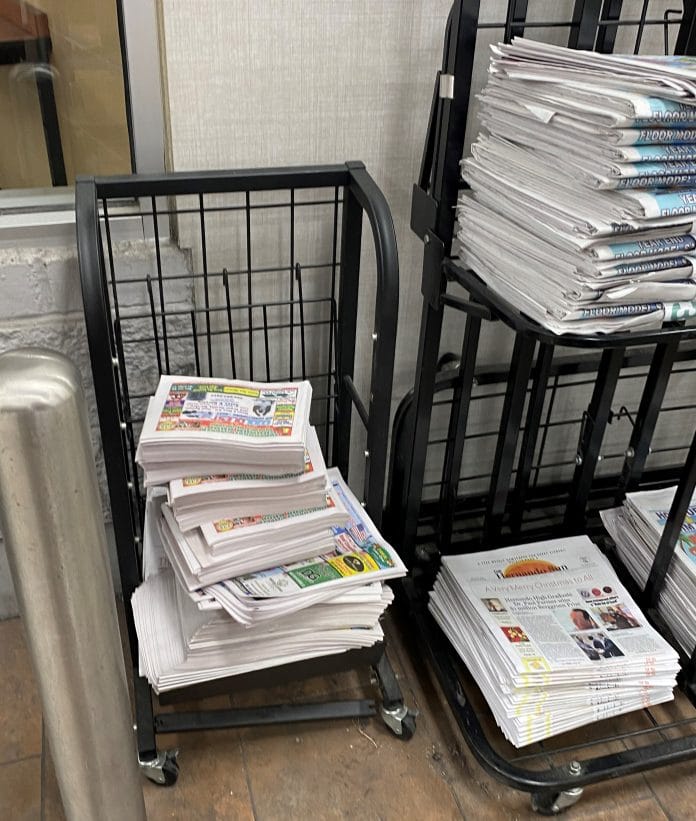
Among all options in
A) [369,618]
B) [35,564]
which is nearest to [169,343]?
[369,618]

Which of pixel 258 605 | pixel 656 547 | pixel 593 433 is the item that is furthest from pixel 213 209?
pixel 656 547

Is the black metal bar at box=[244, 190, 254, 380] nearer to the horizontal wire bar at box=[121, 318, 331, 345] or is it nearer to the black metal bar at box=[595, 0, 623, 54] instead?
the horizontal wire bar at box=[121, 318, 331, 345]

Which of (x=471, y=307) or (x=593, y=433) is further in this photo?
(x=593, y=433)

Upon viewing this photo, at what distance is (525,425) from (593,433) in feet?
0.43

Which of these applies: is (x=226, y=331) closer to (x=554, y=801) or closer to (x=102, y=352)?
(x=102, y=352)

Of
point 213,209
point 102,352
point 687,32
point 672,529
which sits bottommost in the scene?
point 672,529

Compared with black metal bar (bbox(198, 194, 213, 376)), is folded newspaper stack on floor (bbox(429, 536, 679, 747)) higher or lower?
lower

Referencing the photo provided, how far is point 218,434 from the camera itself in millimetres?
1137

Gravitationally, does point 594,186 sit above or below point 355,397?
above

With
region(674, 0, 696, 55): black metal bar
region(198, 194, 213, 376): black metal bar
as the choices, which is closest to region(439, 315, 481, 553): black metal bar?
region(198, 194, 213, 376): black metal bar

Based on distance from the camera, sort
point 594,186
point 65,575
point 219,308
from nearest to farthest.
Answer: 1. point 65,575
2. point 594,186
3. point 219,308

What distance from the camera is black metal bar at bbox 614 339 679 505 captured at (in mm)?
1469

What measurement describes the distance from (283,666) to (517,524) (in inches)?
24.2

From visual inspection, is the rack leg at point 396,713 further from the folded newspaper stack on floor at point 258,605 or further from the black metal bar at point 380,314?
the black metal bar at point 380,314
